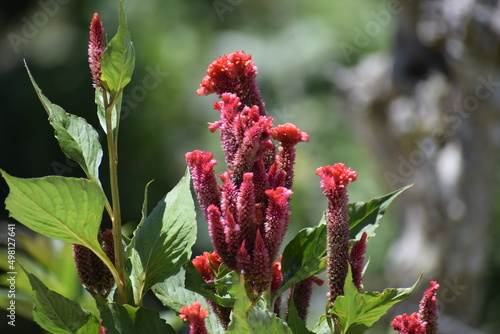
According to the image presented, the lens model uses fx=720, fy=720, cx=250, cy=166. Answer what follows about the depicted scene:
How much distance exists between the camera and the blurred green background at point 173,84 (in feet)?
21.1

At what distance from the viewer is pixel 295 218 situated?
7.29 meters

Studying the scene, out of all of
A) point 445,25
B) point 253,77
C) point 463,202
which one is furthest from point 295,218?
point 253,77

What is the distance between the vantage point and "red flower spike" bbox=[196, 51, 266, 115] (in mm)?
854

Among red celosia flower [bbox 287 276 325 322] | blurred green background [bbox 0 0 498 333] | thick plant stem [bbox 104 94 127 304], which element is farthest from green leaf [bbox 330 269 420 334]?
blurred green background [bbox 0 0 498 333]

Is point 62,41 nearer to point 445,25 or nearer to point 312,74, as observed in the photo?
point 312,74

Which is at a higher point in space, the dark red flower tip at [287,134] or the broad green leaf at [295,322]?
the dark red flower tip at [287,134]

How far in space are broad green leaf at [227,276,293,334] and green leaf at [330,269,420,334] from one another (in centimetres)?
8

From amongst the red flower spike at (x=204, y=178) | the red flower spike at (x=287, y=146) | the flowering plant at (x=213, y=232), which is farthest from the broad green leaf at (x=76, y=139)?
the red flower spike at (x=287, y=146)

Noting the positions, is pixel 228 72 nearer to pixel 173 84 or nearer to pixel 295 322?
pixel 295 322

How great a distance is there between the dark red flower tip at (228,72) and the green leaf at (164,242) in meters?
0.12

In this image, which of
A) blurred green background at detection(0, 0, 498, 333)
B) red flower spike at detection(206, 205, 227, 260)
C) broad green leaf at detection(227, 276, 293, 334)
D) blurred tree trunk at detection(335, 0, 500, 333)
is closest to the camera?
broad green leaf at detection(227, 276, 293, 334)

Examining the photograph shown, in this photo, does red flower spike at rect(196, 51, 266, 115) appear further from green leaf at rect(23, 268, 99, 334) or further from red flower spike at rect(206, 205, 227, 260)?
green leaf at rect(23, 268, 99, 334)

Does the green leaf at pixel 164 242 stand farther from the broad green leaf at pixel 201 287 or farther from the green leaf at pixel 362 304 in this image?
the green leaf at pixel 362 304

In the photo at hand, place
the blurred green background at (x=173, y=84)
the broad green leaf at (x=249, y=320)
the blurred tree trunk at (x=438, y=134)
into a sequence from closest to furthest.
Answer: the broad green leaf at (x=249, y=320) → the blurred tree trunk at (x=438, y=134) → the blurred green background at (x=173, y=84)
